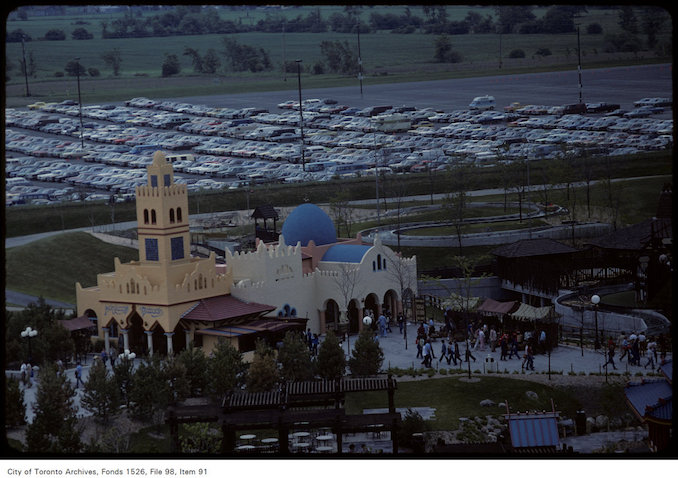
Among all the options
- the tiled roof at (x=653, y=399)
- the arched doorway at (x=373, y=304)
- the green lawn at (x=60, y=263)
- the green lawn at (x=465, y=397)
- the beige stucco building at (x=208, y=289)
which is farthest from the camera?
the green lawn at (x=60, y=263)

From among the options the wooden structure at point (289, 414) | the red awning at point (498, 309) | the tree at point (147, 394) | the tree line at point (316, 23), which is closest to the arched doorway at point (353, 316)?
the red awning at point (498, 309)

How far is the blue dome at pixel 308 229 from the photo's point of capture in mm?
42094

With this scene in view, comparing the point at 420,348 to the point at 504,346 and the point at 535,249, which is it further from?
the point at 535,249

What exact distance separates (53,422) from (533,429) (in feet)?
32.7

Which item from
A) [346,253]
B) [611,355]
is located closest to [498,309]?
[346,253]

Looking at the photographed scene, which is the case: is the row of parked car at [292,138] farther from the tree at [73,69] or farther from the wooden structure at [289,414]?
the wooden structure at [289,414]

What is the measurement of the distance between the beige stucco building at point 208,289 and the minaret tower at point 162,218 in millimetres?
32

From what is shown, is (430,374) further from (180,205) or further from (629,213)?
(629,213)

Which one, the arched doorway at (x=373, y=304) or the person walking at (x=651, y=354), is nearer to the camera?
the person walking at (x=651, y=354)

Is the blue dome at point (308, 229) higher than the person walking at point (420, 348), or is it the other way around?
the blue dome at point (308, 229)

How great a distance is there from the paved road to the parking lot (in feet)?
3.62

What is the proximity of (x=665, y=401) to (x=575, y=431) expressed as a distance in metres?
6.16

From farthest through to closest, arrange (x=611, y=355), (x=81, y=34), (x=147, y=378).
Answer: (x=81, y=34), (x=611, y=355), (x=147, y=378)

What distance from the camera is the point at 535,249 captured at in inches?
1831
